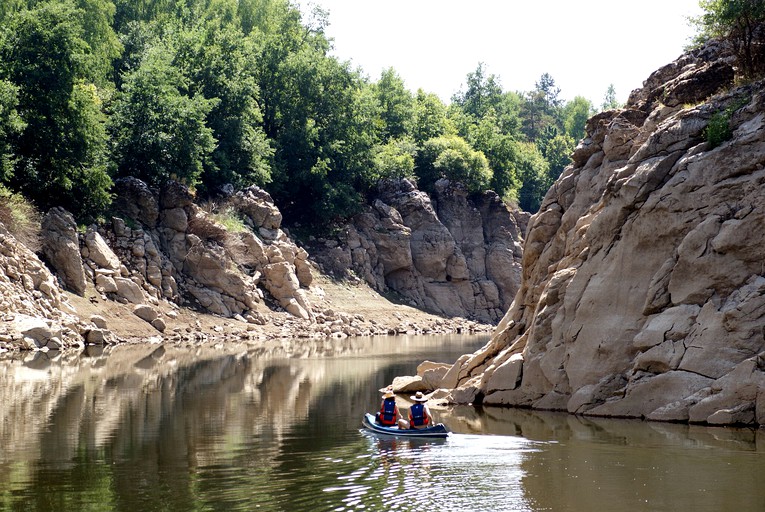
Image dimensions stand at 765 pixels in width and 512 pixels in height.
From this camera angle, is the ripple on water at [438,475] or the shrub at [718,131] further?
the shrub at [718,131]

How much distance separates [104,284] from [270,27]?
53.6 metres

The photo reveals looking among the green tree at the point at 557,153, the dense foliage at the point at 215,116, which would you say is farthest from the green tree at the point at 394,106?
the green tree at the point at 557,153

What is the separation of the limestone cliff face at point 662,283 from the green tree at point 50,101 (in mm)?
33960

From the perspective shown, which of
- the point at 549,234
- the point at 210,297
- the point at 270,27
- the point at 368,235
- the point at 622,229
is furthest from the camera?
the point at 270,27

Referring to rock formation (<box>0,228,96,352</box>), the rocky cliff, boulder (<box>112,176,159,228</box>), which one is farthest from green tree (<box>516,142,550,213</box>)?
rock formation (<box>0,228,96,352</box>)

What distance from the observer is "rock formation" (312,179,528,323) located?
85625mm

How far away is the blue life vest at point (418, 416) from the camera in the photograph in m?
25.3

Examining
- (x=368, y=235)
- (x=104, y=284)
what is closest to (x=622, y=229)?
(x=104, y=284)

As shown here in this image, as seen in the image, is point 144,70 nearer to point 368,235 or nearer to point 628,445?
point 368,235

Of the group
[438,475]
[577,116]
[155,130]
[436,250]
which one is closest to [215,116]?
[155,130]

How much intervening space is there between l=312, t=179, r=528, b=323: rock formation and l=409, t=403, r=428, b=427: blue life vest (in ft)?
186

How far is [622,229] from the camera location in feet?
94.6

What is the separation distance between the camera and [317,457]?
2175cm

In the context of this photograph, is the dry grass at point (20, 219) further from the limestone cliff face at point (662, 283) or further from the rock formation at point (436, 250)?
the limestone cliff face at point (662, 283)
